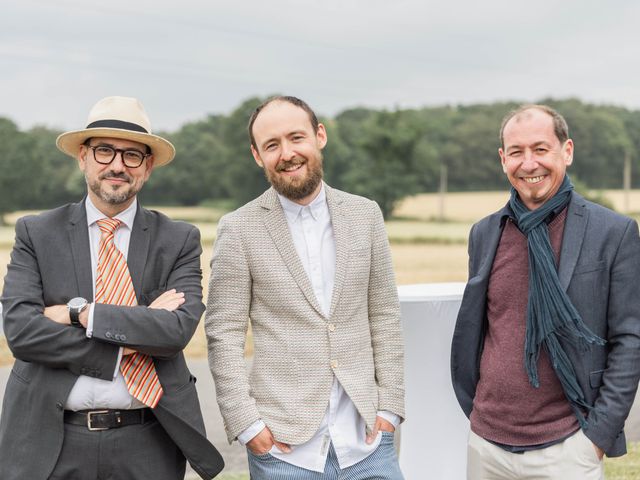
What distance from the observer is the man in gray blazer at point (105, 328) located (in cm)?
295

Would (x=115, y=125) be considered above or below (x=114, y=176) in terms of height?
above

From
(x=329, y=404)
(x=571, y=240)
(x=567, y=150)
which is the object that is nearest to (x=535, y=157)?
(x=567, y=150)

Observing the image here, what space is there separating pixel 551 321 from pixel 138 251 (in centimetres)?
159

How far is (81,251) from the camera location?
10.1 ft

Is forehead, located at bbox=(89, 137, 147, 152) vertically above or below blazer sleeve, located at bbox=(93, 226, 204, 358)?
above

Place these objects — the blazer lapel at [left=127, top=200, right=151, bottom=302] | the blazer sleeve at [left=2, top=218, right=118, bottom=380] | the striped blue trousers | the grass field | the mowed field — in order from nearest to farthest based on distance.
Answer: the blazer sleeve at [left=2, top=218, right=118, bottom=380]
the striped blue trousers
the blazer lapel at [left=127, top=200, right=151, bottom=302]
the grass field
the mowed field

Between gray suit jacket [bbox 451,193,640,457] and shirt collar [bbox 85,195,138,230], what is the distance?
66.0 inches

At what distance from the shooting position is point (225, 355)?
10.1ft

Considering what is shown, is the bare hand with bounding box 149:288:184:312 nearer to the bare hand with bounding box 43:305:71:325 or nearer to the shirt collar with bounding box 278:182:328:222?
the bare hand with bounding box 43:305:71:325

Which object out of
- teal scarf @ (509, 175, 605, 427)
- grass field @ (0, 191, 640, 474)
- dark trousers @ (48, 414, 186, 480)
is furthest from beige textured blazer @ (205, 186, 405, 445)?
grass field @ (0, 191, 640, 474)

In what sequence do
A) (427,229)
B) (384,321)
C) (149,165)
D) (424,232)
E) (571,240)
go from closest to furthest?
(571,240), (384,321), (149,165), (424,232), (427,229)

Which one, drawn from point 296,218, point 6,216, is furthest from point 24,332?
point 6,216

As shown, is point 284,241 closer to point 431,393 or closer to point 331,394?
point 331,394

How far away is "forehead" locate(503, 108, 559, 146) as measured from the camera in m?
3.13
